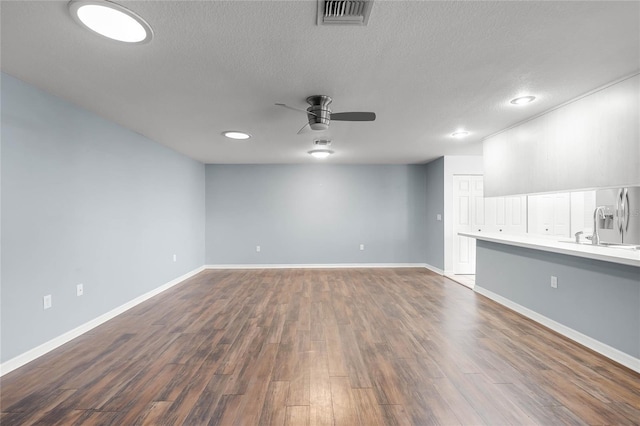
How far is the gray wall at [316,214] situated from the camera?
21.7ft

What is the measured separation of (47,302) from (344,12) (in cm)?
338

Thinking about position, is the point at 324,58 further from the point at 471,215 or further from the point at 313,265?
the point at 313,265

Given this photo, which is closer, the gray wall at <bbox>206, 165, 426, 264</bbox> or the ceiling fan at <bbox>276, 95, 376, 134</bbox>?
the ceiling fan at <bbox>276, 95, 376, 134</bbox>

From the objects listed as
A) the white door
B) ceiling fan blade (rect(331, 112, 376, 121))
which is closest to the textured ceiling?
ceiling fan blade (rect(331, 112, 376, 121))

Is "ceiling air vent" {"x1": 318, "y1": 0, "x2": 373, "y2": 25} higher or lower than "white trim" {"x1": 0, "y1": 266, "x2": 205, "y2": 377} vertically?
higher

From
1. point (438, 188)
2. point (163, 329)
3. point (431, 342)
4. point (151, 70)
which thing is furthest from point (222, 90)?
point (438, 188)

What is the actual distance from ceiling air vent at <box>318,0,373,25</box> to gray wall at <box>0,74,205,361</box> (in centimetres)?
260

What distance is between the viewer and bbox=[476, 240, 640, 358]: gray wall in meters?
2.31

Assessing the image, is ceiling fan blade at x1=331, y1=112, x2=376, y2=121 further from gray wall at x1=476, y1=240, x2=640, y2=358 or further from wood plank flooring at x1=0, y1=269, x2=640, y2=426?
gray wall at x1=476, y1=240, x2=640, y2=358

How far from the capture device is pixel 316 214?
6.66m

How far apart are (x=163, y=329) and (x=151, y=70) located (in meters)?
2.55

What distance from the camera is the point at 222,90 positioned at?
2568 millimetres

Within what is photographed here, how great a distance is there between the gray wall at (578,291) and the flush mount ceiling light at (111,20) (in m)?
3.90

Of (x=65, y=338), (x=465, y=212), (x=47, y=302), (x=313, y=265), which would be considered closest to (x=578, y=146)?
(x=465, y=212)
